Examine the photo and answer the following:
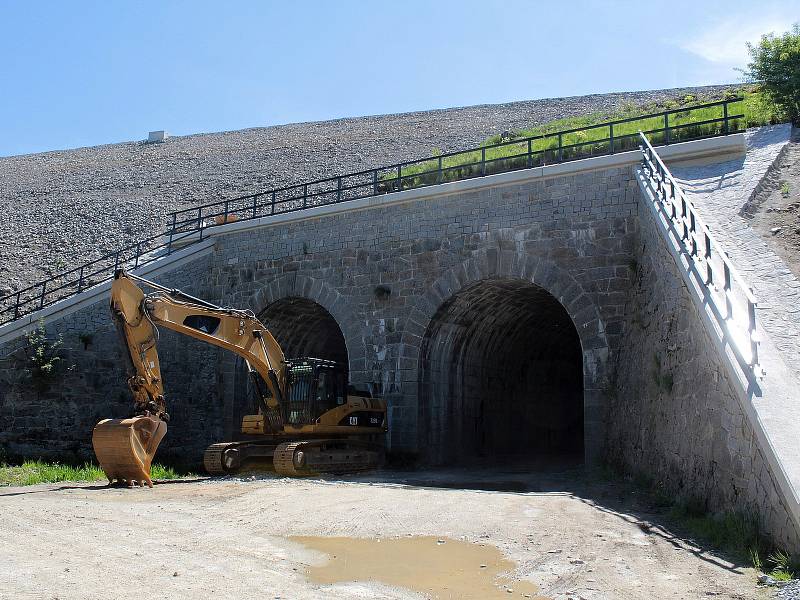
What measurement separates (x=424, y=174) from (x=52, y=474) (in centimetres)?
1171

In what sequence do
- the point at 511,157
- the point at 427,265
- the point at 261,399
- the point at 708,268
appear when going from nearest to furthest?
the point at 708,268
the point at 261,399
the point at 427,265
the point at 511,157

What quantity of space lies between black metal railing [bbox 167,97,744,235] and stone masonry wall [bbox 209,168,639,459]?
1.10 metres

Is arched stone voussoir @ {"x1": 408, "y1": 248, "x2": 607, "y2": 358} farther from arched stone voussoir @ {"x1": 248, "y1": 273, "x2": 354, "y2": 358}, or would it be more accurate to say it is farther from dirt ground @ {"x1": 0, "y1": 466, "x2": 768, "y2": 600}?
dirt ground @ {"x1": 0, "y1": 466, "x2": 768, "y2": 600}

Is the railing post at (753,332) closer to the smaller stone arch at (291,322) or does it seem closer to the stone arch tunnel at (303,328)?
the smaller stone arch at (291,322)

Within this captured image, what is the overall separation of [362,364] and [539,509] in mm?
9613

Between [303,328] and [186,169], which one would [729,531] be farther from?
[186,169]

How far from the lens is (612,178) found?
57.8 ft

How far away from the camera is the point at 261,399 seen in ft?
58.9

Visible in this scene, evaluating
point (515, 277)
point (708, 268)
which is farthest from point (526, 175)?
point (708, 268)

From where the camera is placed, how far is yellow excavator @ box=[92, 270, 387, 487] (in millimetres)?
14953

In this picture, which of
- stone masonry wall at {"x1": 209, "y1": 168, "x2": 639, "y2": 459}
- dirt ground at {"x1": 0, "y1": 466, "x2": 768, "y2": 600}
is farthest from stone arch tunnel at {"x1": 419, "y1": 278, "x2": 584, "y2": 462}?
dirt ground at {"x1": 0, "y1": 466, "x2": 768, "y2": 600}

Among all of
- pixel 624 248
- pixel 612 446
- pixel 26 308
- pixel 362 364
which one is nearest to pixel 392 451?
pixel 362 364

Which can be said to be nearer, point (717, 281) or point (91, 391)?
point (717, 281)

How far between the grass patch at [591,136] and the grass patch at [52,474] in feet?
29.7
